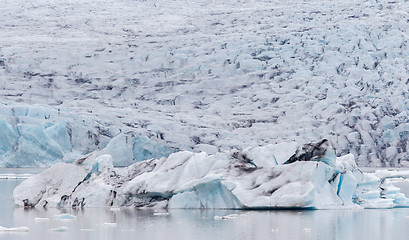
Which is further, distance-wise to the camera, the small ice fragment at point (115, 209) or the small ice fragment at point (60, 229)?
the small ice fragment at point (115, 209)

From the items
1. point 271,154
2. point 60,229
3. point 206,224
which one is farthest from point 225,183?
point 60,229

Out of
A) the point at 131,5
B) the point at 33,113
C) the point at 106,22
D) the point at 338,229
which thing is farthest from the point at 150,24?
the point at 338,229

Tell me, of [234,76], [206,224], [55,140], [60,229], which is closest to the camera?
[60,229]

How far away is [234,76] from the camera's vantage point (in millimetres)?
28266

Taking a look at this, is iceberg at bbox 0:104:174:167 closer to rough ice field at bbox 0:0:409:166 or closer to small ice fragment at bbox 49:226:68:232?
rough ice field at bbox 0:0:409:166

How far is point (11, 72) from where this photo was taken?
28.8 metres

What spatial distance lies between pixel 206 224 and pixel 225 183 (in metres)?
1.43

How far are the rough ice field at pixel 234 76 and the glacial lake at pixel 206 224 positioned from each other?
12.4 m

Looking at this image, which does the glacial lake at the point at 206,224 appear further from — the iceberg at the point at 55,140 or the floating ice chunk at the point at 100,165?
the iceberg at the point at 55,140

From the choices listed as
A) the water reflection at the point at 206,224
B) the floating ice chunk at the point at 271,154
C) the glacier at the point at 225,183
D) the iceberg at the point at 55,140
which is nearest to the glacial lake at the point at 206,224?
the water reflection at the point at 206,224

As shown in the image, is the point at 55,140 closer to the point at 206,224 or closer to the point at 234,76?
the point at 234,76

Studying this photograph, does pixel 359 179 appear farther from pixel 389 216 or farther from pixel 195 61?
pixel 195 61

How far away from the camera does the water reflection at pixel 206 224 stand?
8141 mm

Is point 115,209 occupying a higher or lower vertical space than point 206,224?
lower
